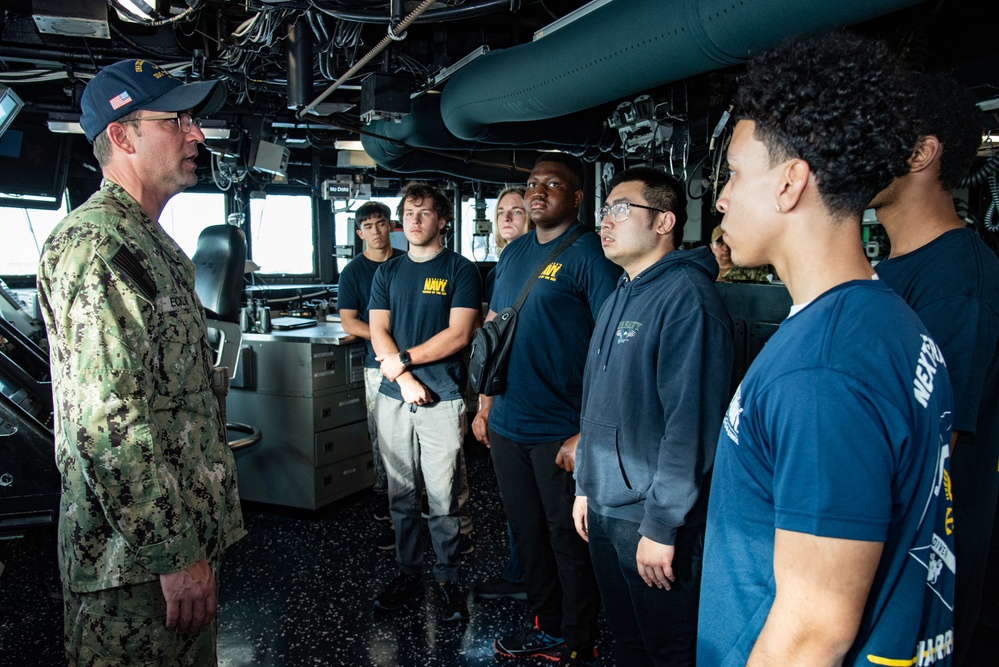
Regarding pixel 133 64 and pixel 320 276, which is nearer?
pixel 133 64

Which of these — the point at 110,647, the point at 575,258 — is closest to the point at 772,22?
the point at 575,258

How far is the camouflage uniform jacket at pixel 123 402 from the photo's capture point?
116 cm

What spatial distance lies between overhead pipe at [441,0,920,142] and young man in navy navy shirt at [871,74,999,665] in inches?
15.4

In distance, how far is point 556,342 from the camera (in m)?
2.24

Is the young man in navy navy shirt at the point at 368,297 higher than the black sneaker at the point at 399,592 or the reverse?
higher

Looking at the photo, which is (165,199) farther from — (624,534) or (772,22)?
(772,22)

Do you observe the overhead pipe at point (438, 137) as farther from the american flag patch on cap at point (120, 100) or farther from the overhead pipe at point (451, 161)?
the american flag patch on cap at point (120, 100)

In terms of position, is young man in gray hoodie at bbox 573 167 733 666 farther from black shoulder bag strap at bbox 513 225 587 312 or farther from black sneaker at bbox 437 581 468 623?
black sneaker at bbox 437 581 468 623

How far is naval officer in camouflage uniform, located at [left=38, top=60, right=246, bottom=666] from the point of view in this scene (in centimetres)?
117

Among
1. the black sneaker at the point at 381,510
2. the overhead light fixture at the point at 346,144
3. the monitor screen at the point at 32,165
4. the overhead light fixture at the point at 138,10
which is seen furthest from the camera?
the overhead light fixture at the point at 346,144

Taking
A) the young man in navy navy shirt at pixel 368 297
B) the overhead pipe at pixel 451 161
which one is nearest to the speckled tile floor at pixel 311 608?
the young man in navy navy shirt at pixel 368 297

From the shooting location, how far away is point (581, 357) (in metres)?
2.25

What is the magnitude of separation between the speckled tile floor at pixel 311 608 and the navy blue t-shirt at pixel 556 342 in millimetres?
872

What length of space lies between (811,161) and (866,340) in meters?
0.23
